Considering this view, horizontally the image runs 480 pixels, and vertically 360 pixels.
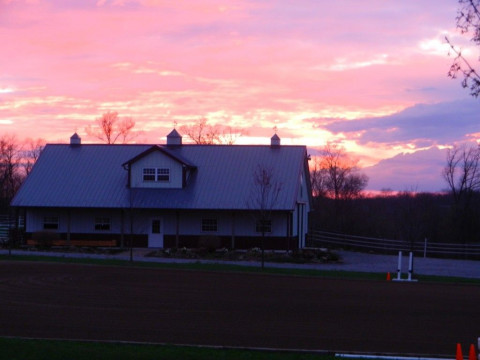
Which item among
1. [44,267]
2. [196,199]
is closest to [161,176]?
[196,199]

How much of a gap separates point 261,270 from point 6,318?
1533 cm

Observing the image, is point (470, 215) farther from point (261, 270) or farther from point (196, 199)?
point (261, 270)

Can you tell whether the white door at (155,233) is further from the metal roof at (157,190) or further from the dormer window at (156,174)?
the dormer window at (156,174)

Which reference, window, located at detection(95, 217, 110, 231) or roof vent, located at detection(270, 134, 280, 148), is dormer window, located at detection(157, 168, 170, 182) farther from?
roof vent, located at detection(270, 134, 280, 148)

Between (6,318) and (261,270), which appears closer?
(6,318)

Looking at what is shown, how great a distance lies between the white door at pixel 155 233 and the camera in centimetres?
4438

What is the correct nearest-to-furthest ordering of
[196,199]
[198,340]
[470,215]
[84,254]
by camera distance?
[198,340], [84,254], [196,199], [470,215]

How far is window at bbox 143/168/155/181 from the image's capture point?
44969 millimetres

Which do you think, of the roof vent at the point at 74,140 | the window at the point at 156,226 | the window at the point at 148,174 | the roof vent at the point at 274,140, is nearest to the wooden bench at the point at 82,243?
the window at the point at 156,226

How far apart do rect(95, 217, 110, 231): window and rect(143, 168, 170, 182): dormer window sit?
3.44 metres

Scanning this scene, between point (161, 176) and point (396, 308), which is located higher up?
point (161, 176)

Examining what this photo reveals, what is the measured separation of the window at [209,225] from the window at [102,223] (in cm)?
600

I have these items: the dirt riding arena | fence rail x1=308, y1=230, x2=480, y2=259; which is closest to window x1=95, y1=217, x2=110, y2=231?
fence rail x1=308, y1=230, x2=480, y2=259

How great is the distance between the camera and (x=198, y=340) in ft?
50.9
